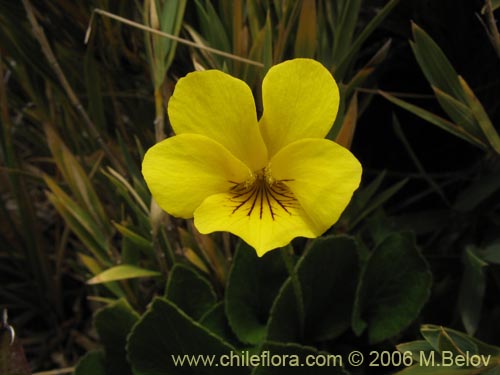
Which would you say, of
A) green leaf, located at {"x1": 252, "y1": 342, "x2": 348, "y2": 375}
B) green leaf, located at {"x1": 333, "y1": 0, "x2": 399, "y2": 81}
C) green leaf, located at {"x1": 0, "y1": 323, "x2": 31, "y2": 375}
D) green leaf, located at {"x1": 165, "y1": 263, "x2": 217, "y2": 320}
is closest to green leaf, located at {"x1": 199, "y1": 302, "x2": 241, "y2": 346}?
green leaf, located at {"x1": 165, "y1": 263, "x2": 217, "y2": 320}

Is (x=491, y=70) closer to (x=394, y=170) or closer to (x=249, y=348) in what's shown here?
(x=394, y=170)

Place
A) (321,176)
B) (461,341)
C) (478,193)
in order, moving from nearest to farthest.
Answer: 1. (321,176)
2. (461,341)
3. (478,193)

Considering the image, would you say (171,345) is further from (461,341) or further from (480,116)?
(480,116)

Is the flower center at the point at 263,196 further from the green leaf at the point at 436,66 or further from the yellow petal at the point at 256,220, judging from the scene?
the green leaf at the point at 436,66

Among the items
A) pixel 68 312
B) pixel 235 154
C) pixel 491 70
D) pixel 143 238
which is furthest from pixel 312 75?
pixel 68 312

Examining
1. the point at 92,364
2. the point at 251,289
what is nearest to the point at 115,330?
the point at 92,364

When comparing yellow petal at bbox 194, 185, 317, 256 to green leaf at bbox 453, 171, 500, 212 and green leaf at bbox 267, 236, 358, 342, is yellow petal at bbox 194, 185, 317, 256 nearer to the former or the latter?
green leaf at bbox 267, 236, 358, 342
